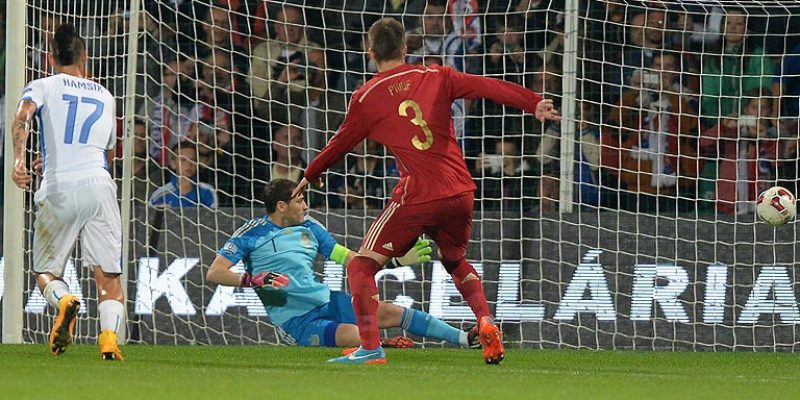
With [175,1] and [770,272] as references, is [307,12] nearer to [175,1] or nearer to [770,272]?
[175,1]

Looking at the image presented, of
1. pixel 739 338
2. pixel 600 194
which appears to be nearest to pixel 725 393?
pixel 739 338

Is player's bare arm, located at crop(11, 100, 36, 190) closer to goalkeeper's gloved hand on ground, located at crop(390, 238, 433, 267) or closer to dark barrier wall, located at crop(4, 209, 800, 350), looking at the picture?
goalkeeper's gloved hand on ground, located at crop(390, 238, 433, 267)

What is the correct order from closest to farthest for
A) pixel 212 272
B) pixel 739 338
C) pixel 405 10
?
pixel 212 272 < pixel 739 338 < pixel 405 10

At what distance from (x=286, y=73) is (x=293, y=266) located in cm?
266

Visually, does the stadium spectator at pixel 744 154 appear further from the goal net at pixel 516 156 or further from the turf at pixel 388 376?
the turf at pixel 388 376

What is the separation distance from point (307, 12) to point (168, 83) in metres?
1.36

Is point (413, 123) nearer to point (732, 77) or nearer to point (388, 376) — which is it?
point (388, 376)

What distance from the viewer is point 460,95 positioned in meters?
7.32

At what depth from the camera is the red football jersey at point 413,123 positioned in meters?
7.30

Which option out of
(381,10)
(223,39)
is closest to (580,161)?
(381,10)

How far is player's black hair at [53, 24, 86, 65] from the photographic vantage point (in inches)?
296

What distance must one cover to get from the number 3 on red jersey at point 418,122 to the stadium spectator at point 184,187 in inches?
155

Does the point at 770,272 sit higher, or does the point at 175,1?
the point at 175,1

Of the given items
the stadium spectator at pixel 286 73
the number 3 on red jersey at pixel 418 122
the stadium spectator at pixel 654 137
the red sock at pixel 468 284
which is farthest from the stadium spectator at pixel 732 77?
the number 3 on red jersey at pixel 418 122
